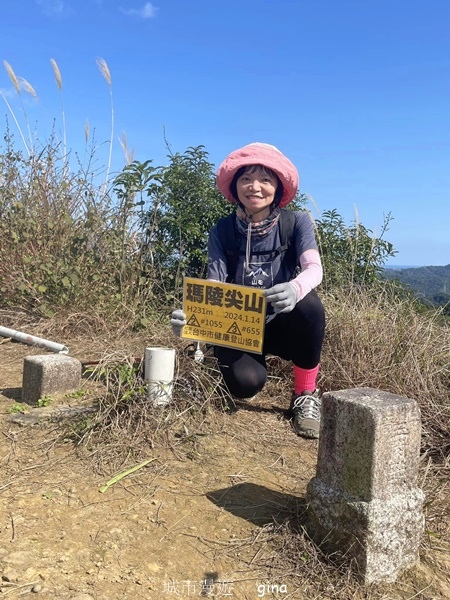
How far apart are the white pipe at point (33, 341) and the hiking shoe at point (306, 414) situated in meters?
1.51

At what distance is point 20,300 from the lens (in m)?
3.95

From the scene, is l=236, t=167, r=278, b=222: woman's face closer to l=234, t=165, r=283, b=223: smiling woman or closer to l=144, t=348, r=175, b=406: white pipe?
l=234, t=165, r=283, b=223: smiling woman

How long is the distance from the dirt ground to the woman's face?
1.09 metres

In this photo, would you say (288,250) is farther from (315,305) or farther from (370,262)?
(370,262)

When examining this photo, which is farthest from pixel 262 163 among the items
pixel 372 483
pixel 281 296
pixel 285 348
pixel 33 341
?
pixel 33 341

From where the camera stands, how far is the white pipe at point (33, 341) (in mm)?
3156

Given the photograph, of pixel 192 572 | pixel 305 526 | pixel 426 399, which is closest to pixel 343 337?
pixel 426 399

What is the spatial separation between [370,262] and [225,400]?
7.24 feet

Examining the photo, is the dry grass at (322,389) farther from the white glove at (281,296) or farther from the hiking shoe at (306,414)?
the white glove at (281,296)

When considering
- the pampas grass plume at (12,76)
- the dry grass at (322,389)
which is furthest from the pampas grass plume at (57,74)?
the dry grass at (322,389)

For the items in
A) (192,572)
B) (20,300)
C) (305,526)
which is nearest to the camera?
(192,572)

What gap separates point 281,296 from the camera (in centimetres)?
204

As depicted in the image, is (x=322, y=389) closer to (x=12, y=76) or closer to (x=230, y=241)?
(x=230, y=241)

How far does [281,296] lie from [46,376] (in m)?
1.20
